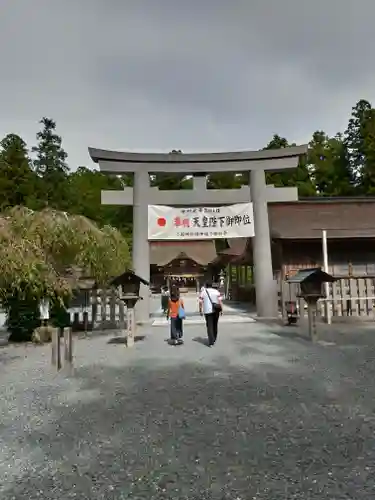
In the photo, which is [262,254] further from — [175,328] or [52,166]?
[52,166]

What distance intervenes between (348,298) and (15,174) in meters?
30.9

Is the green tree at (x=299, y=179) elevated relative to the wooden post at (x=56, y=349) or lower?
elevated

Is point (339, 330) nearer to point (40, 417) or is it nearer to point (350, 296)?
point (350, 296)

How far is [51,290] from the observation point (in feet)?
36.1

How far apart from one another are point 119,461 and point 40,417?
5.84ft

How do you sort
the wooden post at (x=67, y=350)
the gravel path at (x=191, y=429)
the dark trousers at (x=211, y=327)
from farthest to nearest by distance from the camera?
the dark trousers at (x=211, y=327)
the wooden post at (x=67, y=350)
the gravel path at (x=191, y=429)

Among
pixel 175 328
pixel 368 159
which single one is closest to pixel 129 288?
pixel 175 328

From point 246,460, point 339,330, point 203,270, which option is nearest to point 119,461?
point 246,460

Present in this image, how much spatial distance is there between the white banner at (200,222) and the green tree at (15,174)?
22.2 meters

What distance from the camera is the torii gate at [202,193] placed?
16.2 m

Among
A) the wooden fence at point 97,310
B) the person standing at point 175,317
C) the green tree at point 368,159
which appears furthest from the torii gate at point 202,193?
the green tree at point 368,159

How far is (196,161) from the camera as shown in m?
16.6

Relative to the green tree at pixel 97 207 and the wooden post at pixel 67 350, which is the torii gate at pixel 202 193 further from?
the green tree at pixel 97 207

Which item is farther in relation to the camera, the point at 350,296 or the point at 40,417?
the point at 350,296
